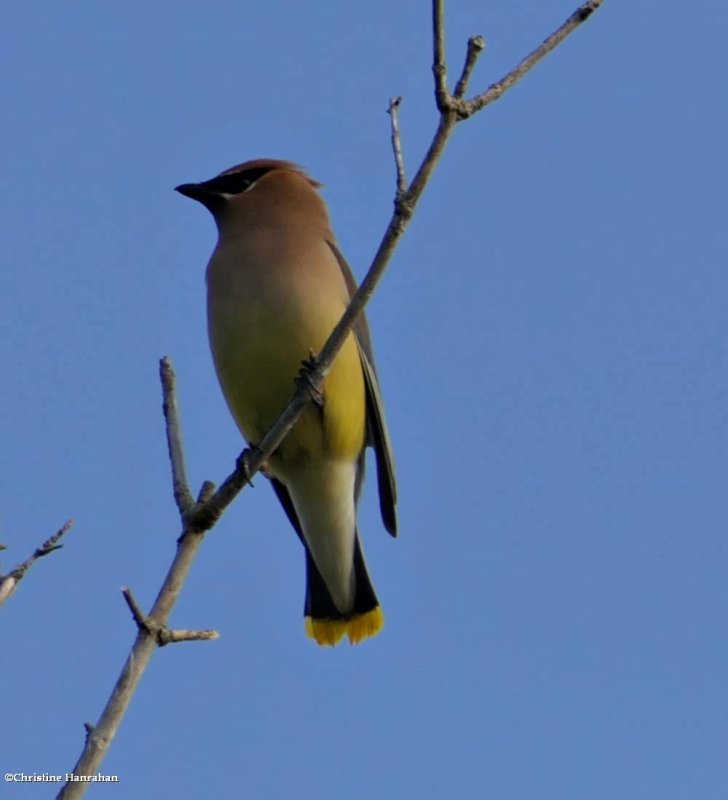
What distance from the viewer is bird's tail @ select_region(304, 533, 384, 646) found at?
6117mm

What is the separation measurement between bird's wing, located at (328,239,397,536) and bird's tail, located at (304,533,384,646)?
239 mm

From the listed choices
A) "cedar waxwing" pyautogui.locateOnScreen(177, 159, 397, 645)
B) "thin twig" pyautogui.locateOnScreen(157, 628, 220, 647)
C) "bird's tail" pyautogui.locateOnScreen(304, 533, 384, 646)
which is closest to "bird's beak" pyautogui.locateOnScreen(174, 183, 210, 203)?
"cedar waxwing" pyautogui.locateOnScreen(177, 159, 397, 645)

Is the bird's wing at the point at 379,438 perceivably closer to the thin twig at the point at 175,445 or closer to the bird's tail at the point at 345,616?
the bird's tail at the point at 345,616

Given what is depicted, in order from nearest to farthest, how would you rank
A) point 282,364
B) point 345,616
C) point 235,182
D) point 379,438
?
point 282,364
point 379,438
point 345,616
point 235,182

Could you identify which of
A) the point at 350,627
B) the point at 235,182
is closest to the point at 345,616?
the point at 350,627

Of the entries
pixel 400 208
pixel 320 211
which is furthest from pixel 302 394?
pixel 320 211

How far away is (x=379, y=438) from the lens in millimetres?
5984

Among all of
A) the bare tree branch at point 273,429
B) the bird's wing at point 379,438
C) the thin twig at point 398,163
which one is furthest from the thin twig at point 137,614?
the bird's wing at point 379,438

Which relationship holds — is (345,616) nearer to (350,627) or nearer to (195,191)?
(350,627)

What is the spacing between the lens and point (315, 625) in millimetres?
6133

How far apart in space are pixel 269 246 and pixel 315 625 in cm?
150

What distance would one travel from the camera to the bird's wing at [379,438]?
5938 mm

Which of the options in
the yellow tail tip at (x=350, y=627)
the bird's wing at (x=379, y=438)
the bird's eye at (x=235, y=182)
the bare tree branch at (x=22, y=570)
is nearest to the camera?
the bare tree branch at (x=22, y=570)

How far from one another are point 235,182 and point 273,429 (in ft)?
7.96
